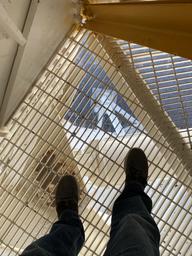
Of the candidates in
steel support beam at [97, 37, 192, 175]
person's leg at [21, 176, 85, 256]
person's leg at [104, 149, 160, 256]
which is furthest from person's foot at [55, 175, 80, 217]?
steel support beam at [97, 37, 192, 175]

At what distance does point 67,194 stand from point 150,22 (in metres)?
0.59

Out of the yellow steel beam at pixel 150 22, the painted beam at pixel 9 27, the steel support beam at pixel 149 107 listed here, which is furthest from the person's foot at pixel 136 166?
the painted beam at pixel 9 27

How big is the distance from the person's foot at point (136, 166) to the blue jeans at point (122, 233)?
32 mm

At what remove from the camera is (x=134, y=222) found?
1000 mm

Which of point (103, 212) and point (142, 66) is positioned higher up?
point (142, 66)

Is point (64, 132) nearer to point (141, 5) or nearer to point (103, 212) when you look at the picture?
point (103, 212)

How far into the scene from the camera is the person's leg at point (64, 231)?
3.29ft

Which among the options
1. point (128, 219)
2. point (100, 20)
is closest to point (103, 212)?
point (128, 219)

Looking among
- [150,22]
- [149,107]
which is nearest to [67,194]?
[149,107]

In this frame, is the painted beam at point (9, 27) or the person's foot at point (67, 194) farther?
the person's foot at point (67, 194)

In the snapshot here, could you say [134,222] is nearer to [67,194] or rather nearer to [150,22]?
[67,194]

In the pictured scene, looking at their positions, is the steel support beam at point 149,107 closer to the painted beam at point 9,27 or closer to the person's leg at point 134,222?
the person's leg at point 134,222

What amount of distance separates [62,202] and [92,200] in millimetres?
159

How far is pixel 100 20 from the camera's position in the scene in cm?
116
